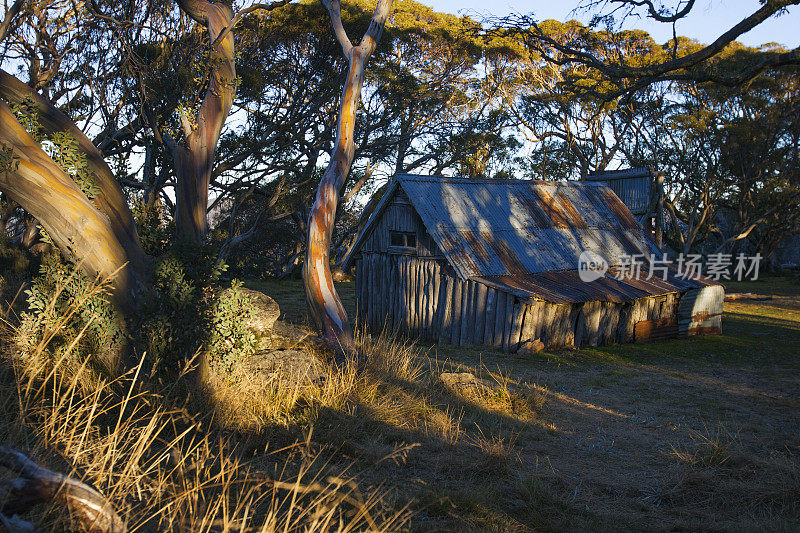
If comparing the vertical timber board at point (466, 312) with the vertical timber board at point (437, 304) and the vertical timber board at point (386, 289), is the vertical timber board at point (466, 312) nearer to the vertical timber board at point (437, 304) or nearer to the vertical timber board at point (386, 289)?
the vertical timber board at point (437, 304)

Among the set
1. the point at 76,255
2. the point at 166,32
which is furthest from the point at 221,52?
the point at 76,255

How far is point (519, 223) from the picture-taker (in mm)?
18109

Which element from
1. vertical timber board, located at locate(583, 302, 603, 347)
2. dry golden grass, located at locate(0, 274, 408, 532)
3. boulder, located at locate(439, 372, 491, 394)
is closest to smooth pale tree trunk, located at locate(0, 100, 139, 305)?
dry golden grass, located at locate(0, 274, 408, 532)

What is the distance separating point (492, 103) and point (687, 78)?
1986 centimetres

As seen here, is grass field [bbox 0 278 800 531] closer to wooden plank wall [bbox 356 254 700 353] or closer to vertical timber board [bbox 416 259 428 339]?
wooden plank wall [bbox 356 254 700 353]

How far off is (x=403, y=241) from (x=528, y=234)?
3661mm

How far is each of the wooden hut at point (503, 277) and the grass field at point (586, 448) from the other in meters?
2.31

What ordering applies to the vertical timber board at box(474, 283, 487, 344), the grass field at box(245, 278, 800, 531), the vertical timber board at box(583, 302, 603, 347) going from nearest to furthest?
1. the grass field at box(245, 278, 800, 531)
2. the vertical timber board at box(474, 283, 487, 344)
3. the vertical timber board at box(583, 302, 603, 347)

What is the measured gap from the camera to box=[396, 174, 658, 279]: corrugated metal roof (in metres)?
16.1

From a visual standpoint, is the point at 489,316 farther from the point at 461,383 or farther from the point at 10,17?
the point at 10,17

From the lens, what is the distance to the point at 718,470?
6.24m

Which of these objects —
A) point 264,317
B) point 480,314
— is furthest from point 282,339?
point 480,314

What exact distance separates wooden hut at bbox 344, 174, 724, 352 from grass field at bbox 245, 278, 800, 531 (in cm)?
231

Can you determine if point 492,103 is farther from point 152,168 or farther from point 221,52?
point 221,52
